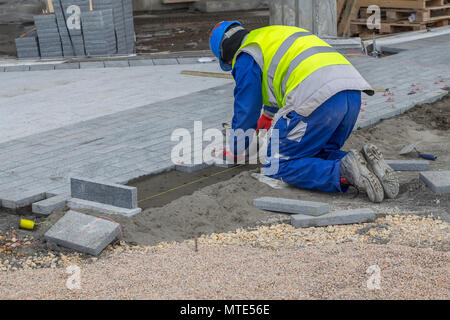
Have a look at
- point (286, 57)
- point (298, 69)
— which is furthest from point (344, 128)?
point (286, 57)

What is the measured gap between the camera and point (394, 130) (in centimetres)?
691

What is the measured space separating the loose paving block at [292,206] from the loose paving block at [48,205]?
1515 millimetres

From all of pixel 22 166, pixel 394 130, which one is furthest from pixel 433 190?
pixel 22 166

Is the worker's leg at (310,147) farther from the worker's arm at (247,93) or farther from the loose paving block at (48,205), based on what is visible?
the loose paving block at (48,205)

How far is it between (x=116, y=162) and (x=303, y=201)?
2.05 m

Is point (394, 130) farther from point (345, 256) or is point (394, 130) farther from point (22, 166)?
point (22, 166)

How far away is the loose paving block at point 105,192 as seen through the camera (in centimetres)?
482

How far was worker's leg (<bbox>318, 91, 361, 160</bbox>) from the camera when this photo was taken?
5195 millimetres

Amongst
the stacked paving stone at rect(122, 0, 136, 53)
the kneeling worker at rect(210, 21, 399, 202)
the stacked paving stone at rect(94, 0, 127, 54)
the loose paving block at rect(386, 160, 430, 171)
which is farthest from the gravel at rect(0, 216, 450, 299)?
the stacked paving stone at rect(122, 0, 136, 53)

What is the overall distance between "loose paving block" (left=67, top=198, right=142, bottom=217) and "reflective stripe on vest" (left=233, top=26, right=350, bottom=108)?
1.53 metres

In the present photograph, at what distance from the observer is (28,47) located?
1166 centimetres

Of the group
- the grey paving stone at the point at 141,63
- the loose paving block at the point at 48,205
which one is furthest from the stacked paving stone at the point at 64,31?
the loose paving block at the point at 48,205

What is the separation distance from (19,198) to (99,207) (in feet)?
2.54

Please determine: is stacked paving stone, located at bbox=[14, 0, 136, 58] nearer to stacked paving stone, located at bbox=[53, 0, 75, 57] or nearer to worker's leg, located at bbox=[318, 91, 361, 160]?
stacked paving stone, located at bbox=[53, 0, 75, 57]
